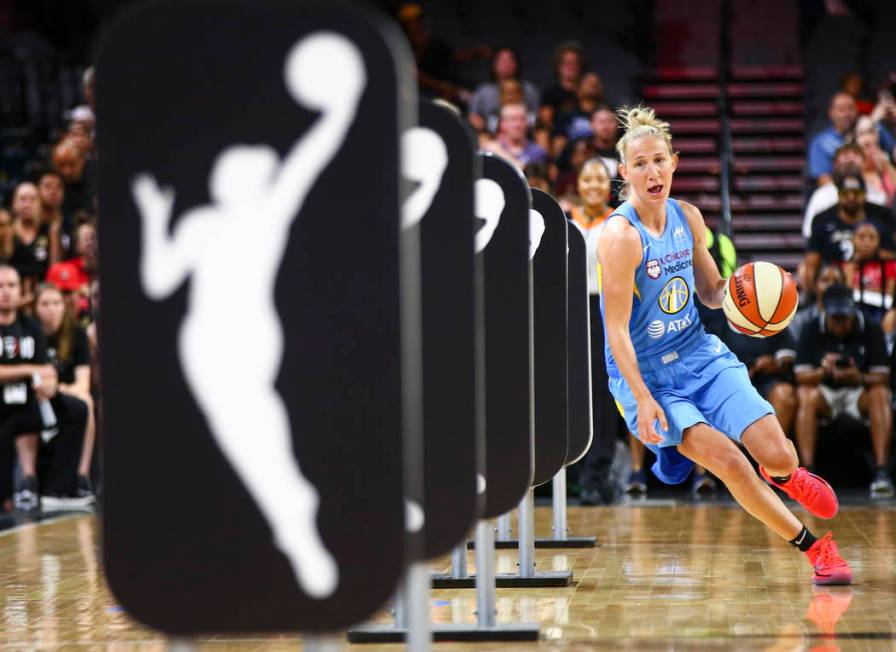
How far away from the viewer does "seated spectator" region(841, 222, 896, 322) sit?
934 centimetres

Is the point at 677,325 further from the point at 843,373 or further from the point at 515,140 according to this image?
the point at 515,140

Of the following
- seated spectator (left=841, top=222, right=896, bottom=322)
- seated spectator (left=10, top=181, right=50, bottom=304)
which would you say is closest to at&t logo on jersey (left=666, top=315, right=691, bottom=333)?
seated spectator (left=841, top=222, right=896, bottom=322)

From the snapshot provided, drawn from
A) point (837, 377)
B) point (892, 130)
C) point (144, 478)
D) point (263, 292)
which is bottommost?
point (837, 377)

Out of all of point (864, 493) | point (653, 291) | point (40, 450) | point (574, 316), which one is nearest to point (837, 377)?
point (864, 493)

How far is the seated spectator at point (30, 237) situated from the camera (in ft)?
35.0

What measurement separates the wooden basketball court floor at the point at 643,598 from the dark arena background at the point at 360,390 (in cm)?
2

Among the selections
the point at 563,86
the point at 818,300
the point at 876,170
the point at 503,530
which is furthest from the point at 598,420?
the point at 563,86

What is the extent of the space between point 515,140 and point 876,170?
2816 millimetres

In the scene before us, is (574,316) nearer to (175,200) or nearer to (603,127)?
(175,200)

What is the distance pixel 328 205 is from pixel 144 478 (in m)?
0.55

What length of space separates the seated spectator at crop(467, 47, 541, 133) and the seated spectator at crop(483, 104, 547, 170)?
0.87 meters

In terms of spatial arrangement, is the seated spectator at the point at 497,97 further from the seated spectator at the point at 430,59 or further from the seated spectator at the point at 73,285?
the seated spectator at the point at 73,285

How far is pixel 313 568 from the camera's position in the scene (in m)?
2.28

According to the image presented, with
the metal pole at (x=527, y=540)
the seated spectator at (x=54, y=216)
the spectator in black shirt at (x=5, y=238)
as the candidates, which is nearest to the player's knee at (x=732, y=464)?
the metal pole at (x=527, y=540)
